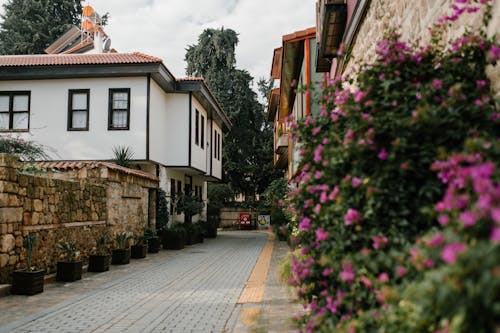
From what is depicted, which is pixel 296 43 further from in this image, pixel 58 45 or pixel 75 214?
pixel 58 45

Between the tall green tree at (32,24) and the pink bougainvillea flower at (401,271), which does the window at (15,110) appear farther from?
the tall green tree at (32,24)

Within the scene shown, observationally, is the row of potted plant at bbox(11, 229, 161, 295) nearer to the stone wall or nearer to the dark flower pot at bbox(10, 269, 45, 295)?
the dark flower pot at bbox(10, 269, 45, 295)

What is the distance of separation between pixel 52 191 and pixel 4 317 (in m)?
3.94

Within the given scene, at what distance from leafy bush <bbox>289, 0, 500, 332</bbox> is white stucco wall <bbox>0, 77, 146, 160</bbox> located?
1407cm

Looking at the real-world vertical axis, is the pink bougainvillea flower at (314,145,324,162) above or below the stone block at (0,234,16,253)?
above

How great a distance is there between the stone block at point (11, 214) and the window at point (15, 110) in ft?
33.0

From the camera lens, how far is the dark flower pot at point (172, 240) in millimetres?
17641

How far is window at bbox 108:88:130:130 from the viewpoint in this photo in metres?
17.1

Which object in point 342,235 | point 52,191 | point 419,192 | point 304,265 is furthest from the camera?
point 52,191

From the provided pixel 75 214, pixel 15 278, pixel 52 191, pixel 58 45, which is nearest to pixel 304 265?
pixel 15 278

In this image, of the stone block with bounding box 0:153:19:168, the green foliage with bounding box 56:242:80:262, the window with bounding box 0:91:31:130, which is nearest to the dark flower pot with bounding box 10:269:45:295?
the green foliage with bounding box 56:242:80:262

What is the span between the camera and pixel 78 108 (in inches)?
685

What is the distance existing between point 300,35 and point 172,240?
8.75 metres

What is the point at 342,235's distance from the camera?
9.38 ft
